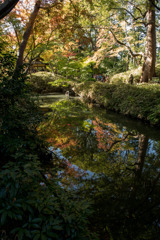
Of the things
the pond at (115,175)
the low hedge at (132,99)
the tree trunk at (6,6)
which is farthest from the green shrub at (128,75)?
the tree trunk at (6,6)

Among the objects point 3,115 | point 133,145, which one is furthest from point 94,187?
point 133,145

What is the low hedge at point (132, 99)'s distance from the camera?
6670 mm

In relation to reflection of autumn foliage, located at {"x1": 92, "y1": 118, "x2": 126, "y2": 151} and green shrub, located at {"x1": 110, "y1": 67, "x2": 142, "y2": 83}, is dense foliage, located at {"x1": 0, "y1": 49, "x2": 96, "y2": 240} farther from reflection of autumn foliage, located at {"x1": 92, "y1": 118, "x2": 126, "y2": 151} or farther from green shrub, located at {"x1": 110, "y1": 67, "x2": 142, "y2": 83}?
green shrub, located at {"x1": 110, "y1": 67, "x2": 142, "y2": 83}

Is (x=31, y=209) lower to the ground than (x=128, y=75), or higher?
lower

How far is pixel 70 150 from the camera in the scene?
3770 millimetres

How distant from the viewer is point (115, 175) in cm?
286

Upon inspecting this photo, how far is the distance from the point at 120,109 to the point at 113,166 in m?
5.93

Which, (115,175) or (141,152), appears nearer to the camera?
(115,175)

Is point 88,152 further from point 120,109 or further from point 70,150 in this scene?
point 120,109

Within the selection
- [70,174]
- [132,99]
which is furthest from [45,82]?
[70,174]

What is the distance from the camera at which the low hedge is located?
6670mm

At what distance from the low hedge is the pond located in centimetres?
165

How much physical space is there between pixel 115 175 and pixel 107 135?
231 centimetres

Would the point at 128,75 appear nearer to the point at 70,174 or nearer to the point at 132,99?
the point at 132,99
